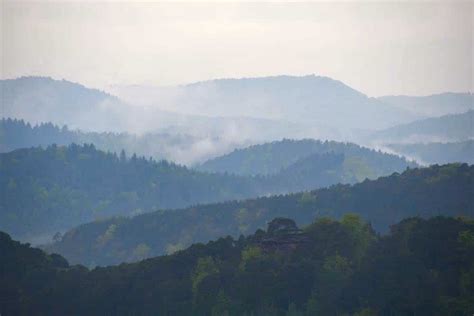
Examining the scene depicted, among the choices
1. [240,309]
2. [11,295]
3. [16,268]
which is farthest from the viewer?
[16,268]

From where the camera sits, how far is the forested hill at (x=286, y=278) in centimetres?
10825

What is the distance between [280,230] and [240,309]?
22.6m

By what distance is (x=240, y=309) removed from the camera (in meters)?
113

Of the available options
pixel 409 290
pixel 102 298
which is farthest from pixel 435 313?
pixel 102 298

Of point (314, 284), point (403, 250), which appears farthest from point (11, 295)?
point (403, 250)

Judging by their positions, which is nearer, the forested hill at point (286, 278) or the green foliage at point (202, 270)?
the forested hill at point (286, 278)

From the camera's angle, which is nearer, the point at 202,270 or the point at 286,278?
the point at 286,278

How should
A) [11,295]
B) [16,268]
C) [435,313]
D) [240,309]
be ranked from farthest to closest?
[16,268]
[11,295]
[240,309]
[435,313]

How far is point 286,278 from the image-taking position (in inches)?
4592

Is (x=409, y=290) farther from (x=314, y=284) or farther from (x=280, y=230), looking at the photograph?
(x=280, y=230)

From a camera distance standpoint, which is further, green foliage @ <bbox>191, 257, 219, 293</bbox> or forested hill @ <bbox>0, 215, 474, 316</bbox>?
green foliage @ <bbox>191, 257, 219, 293</bbox>

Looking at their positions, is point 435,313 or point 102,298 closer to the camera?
point 435,313

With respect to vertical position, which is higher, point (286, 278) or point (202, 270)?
point (202, 270)

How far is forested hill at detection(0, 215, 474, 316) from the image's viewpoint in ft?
355
